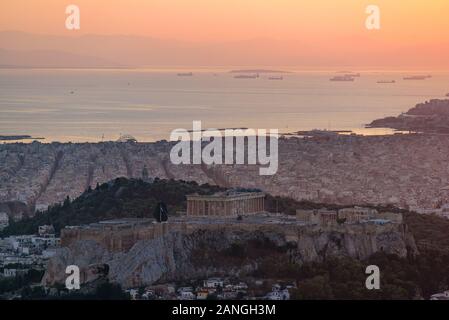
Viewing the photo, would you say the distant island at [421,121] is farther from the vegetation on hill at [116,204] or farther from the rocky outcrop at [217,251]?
the rocky outcrop at [217,251]

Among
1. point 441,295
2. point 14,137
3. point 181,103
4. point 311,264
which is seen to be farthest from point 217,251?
point 181,103

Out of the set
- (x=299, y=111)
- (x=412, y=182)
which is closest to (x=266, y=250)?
(x=412, y=182)

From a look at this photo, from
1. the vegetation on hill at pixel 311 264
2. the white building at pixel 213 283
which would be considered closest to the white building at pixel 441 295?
the vegetation on hill at pixel 311 264

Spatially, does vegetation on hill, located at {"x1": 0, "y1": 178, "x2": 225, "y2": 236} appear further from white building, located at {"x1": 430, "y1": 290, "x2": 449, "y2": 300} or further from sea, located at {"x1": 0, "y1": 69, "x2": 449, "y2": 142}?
sea, located at {"x1": 0, "y1": 69, "x2": 449, "y2": 142}

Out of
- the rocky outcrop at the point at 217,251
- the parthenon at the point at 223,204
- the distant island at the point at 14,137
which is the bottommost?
the rocky outcrop at the point at 217,251

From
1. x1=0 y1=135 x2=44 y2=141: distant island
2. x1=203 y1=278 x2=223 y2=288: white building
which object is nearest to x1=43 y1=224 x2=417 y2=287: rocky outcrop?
x1=203 y1=278 x2=223 y2=288: white building

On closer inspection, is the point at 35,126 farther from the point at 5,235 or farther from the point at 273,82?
the point at 273,82

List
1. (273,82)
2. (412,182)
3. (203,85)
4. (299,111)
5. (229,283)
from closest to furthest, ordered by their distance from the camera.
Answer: (229,283) → (412,182) → (299,111) → (203,85) → (273,82)
